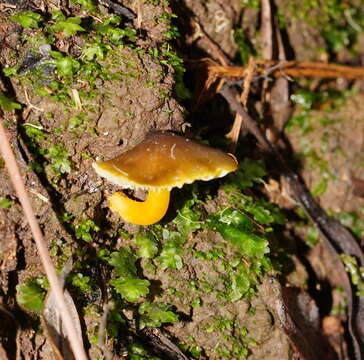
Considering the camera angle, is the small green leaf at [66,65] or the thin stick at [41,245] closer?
the thin stick at [41,245]

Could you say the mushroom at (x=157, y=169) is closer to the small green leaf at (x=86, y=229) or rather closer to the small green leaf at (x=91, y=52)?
the small green leaf at (x=86, y=229)

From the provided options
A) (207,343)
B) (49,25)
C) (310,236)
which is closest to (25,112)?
(49,25)

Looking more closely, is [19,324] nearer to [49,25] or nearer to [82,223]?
[82,223]

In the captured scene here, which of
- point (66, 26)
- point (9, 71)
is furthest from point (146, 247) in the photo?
point (66, 26)

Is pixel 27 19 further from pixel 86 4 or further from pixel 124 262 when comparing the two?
pixel 124 262

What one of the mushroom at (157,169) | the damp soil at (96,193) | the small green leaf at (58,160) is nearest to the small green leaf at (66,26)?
the damp soil at (96,193)

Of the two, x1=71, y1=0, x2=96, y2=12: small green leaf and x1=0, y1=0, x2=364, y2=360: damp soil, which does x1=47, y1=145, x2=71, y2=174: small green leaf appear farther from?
x1=71, y1=0, x2=96, y2=12: small green leaf
